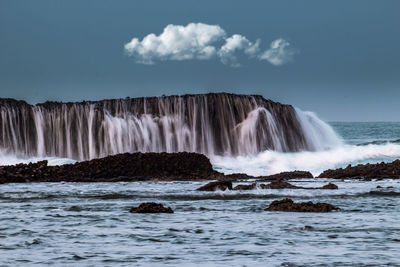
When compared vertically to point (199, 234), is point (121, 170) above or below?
above

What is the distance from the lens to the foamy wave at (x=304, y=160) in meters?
40.2

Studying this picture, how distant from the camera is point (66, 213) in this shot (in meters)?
14.8

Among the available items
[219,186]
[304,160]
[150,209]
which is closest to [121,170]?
[219,186]

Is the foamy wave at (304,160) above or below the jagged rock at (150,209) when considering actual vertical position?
above

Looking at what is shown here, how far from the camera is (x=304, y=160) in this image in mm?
43031

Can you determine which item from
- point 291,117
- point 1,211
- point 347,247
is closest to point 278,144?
point 291,117

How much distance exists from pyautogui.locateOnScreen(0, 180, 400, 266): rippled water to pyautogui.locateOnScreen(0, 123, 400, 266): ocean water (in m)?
0.01

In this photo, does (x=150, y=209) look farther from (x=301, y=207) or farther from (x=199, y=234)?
(x=199, y=234)

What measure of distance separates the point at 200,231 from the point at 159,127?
3514 centimetres

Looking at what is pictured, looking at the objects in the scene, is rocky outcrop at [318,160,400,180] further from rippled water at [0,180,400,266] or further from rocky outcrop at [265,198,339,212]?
rocky outcrop at [265,198,339,212]

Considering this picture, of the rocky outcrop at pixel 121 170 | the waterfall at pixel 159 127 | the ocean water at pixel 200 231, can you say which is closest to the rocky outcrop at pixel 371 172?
the rocky outcrop at pixel 121 170

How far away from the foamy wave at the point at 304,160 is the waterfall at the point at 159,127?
4.08 feet

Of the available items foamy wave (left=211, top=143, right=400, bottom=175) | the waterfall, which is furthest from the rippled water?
the waterfall

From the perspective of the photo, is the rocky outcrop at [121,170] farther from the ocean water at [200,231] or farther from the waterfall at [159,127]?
the waterfall at [159,127]
